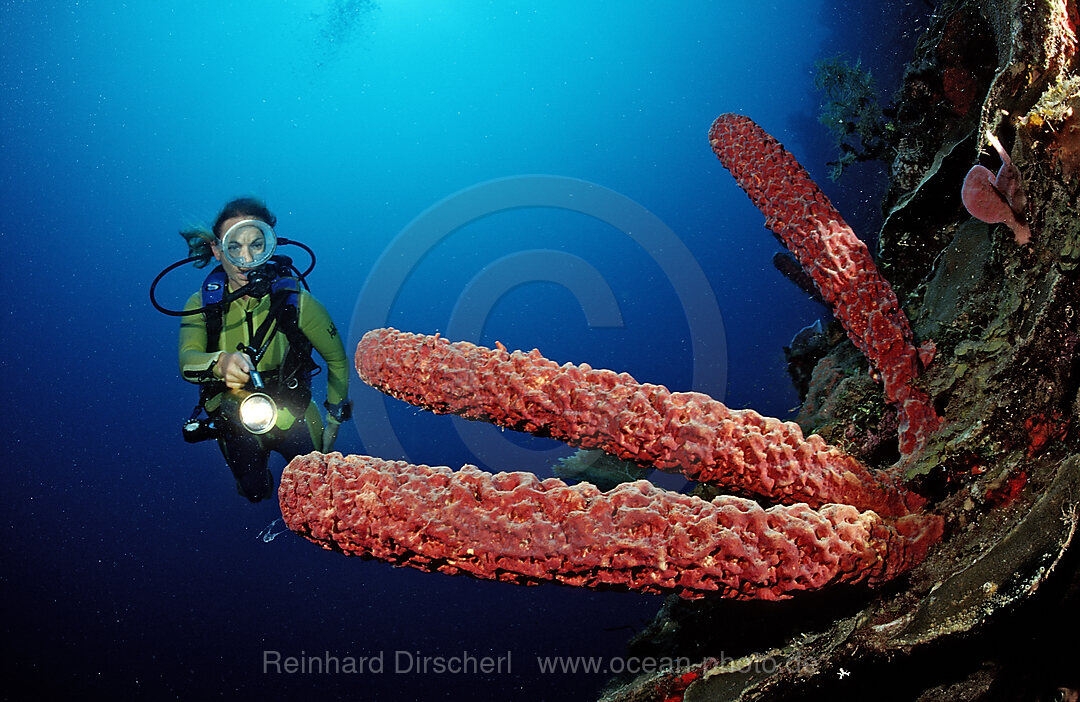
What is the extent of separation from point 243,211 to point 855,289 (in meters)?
5.96

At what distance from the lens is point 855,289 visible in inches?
82.5

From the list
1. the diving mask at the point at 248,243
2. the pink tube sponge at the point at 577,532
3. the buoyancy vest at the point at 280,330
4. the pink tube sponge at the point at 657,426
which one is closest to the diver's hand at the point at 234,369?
the buoyancy vest at the point at 280,330

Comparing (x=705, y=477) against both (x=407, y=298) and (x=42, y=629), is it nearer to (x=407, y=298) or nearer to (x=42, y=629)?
(x=42, y=629)

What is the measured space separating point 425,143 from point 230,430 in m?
85.3

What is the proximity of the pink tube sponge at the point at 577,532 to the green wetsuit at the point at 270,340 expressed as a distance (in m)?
4.40

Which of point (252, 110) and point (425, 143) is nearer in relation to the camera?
point (252, 110)

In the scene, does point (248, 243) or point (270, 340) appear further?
point (270, 340)

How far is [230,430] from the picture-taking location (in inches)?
231

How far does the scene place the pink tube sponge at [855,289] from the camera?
2.02m

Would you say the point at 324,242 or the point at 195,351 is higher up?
the point at 324,242

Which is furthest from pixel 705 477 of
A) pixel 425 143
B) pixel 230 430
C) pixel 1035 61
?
pixel 425 143
